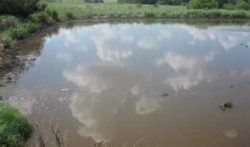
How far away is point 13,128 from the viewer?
11.4 metres

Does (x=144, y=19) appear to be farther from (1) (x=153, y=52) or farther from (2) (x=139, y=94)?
(2) (x=139, y=94)

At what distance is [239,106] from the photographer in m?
15.2

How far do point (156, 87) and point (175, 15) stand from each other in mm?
32893

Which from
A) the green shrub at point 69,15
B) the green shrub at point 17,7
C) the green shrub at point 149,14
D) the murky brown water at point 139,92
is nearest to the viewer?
the murky brown water at point 139,92

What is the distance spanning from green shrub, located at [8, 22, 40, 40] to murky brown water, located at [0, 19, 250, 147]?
5.99ft

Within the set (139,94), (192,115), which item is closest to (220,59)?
(139,94)

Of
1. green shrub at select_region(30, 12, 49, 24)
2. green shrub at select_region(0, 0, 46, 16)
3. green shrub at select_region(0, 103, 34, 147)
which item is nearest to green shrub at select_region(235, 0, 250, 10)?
green shrub at select_region(30, 12, 49, 24)

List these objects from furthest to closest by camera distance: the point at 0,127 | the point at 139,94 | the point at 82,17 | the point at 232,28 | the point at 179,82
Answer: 1. the point at 82,17
2. the point at 232,28
3. the point at 179,82
4. the point at 139,94
5. the point at 0,127

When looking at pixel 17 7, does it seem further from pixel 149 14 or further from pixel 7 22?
pixel 149 14

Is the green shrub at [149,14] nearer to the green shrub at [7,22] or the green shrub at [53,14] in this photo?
the green shrub at [53,14]

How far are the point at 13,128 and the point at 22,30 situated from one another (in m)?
19.2

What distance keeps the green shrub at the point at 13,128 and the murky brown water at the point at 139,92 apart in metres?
0.49

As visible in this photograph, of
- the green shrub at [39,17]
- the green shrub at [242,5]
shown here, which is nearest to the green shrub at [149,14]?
the green shrub at [242,5]

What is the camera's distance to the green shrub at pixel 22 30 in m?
28.0
